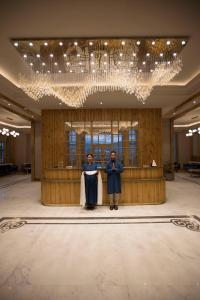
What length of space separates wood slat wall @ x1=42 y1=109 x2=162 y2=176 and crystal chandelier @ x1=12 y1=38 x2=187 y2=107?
8.53ft

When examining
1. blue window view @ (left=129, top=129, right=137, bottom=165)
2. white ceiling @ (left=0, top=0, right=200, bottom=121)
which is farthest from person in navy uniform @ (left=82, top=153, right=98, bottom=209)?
blue window view @ (left=129, top=129, right=137, bottom=165)

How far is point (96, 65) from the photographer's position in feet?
18.4

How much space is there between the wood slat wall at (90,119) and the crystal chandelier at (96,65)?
2600 mm

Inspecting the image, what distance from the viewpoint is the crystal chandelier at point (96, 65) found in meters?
4.59

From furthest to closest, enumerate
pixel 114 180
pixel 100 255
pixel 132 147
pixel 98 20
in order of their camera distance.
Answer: pixel 132 147, pixel 114 180, pixel 98 20, pixel 100 255

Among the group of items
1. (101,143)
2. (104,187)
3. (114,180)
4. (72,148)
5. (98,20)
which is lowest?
(104,187)

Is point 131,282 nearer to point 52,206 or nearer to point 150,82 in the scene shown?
point 52,206

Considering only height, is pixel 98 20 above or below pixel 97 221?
above

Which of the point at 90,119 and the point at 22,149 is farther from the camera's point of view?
the point at 22,149

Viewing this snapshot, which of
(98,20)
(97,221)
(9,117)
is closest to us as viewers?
(98,20)

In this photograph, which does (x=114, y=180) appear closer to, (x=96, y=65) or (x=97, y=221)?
(x=97, y=221)

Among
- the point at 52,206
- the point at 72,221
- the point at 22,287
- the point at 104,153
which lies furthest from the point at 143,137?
the point at 22,287

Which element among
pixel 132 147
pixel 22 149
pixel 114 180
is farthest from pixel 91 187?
pixel 22 149

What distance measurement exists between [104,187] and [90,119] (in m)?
4.33
